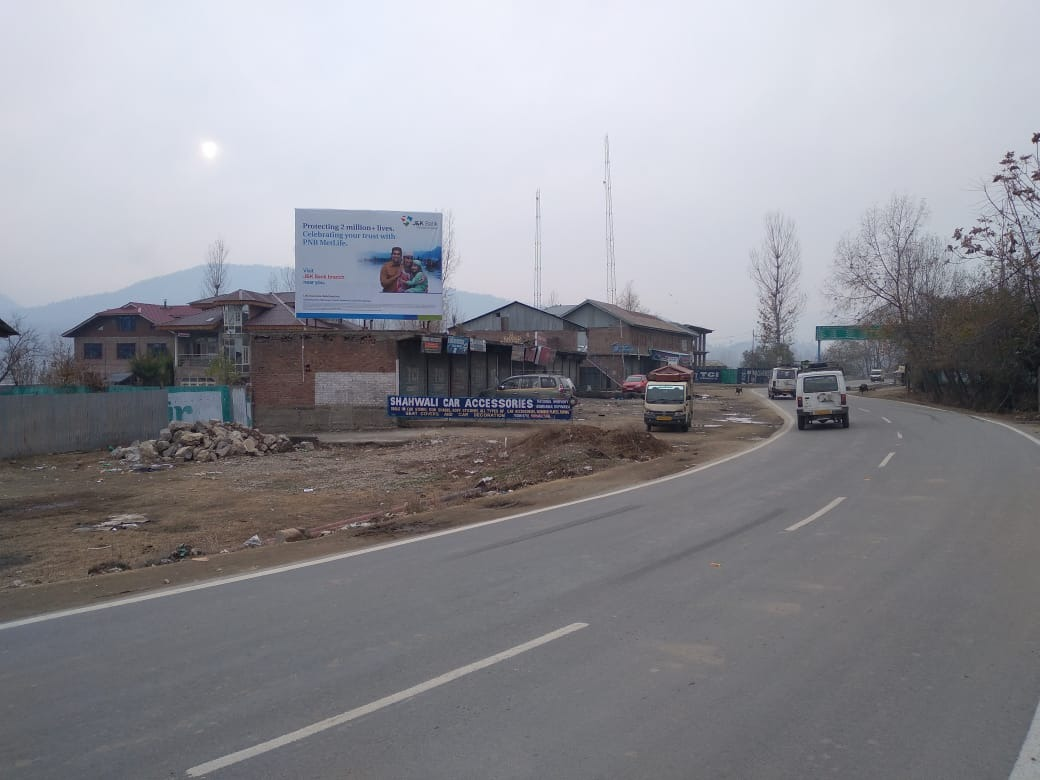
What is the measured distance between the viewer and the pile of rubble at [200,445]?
24.3m

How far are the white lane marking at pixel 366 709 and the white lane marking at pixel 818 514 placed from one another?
18.1 ft

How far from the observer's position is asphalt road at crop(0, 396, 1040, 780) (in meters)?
4.42

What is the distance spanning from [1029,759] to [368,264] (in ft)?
110

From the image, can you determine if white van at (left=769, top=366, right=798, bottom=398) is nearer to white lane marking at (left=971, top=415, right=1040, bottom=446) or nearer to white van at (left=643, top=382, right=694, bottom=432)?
white lane marking at (left=971, top=415, right=1040, bottom=446)

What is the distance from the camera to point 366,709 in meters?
5.02

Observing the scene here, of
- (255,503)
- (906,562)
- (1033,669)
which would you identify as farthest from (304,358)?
(1033,669)

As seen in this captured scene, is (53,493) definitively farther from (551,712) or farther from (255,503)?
(551,712)

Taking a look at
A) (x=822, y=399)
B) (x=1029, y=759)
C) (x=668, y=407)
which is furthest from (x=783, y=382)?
(x=1029, y=759)

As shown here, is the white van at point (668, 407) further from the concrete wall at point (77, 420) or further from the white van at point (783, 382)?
the white van at point (783, 382)

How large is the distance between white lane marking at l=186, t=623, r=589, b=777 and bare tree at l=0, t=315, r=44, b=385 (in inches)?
1634

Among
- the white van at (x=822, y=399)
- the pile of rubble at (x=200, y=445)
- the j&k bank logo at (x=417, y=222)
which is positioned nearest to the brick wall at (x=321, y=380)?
the j&k bank logo at (x=417, y=222)

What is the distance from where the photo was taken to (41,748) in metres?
4.62

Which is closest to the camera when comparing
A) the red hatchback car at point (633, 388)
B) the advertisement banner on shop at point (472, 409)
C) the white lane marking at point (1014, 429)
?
the white lane marking at point (1014, 429)

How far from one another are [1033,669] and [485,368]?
39581 mm
